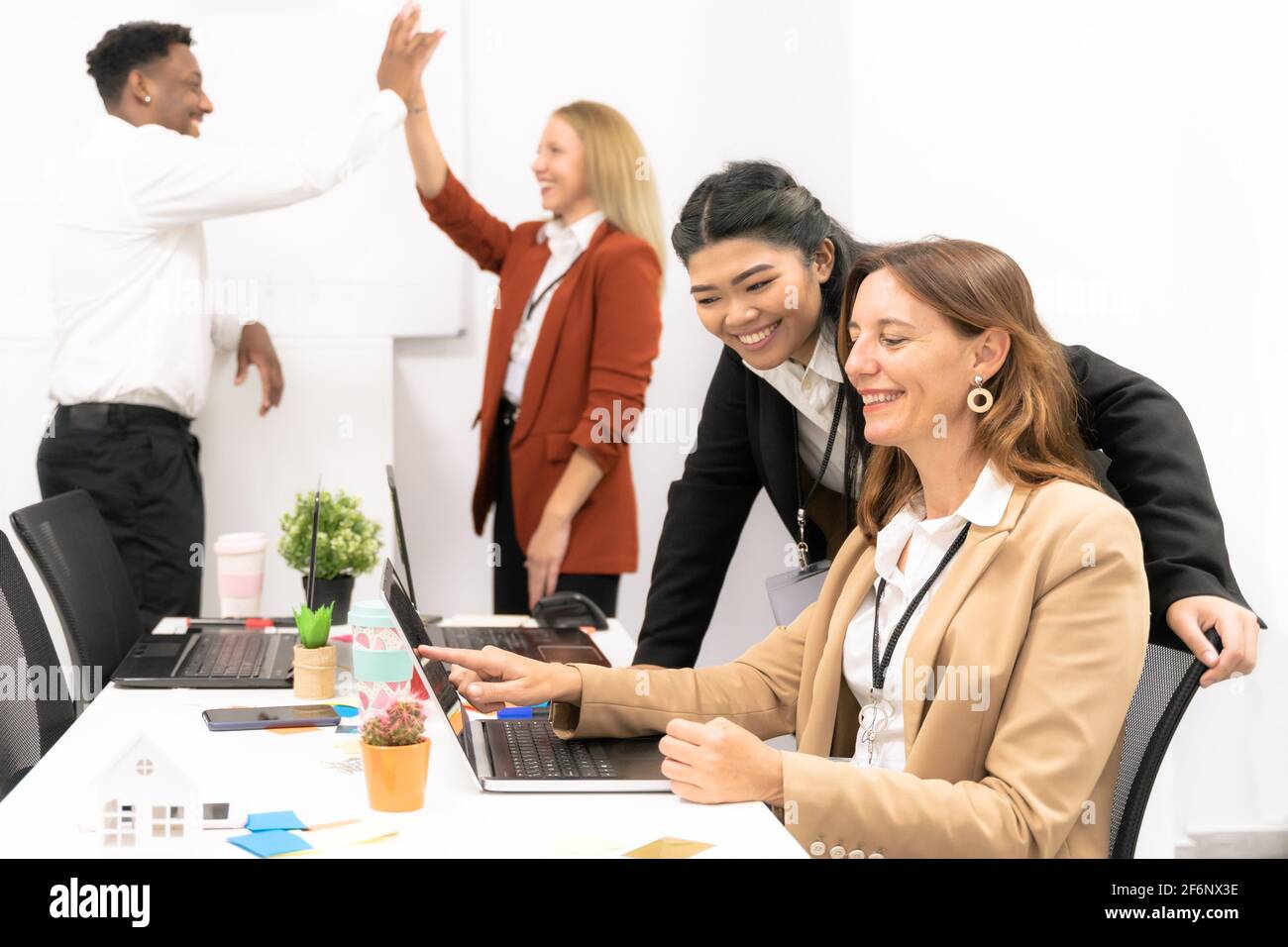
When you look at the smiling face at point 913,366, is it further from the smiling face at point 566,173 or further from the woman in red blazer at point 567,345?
the smiling face at point 566,173

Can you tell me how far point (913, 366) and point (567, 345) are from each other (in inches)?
76.1

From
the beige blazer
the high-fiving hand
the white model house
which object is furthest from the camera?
the high-fiving hand

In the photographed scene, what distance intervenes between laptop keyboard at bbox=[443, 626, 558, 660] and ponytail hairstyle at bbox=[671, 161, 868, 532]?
704 millimetres

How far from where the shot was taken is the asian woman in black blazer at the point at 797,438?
155 cm

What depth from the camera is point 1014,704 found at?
140 centimetres

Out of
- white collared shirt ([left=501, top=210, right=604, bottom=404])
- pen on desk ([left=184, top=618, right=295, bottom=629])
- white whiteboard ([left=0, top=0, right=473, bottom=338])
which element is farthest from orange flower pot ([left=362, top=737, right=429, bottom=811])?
white whiteboard ([left=0, top=0, right=473, bottom=338])

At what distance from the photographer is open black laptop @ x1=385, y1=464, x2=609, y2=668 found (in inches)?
87.9

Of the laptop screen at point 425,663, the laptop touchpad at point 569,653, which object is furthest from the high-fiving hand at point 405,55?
the laptop screen at point 425,663

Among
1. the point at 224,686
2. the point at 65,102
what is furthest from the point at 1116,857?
the point at 65,102

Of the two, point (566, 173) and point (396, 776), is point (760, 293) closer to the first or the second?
point (396, 776)

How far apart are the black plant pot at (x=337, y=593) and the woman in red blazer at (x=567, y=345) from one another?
93 centimetres

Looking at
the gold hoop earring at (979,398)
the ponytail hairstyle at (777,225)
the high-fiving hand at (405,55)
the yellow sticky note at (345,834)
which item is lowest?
the yellow sticky note at (345,834)

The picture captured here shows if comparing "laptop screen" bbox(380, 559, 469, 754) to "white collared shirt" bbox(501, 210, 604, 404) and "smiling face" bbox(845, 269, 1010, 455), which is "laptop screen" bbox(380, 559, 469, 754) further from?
"white collared shirt" bbox(501, 210, 604, 404)

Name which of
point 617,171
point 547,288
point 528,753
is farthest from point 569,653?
point 617,171
